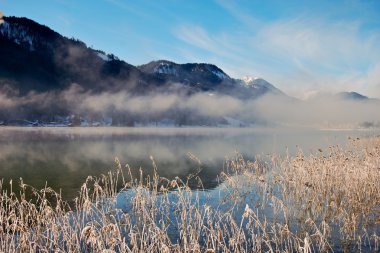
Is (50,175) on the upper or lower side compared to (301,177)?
lower

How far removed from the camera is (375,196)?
1694 centimetres

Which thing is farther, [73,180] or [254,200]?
[73,180]

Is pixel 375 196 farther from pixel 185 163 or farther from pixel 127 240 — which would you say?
pixel 185 163

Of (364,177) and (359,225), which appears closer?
(359,225)

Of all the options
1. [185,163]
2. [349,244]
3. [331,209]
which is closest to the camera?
[349,244]

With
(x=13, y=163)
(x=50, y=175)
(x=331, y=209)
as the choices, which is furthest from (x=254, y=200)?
(x=13, y=163)

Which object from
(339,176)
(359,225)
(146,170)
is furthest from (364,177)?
(146,170)

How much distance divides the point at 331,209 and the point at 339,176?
3.49m

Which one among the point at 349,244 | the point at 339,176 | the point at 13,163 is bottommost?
the point at 13,163

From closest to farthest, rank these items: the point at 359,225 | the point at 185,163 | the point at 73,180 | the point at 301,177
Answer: the point at 359,225 → the point at 301,177 → the point at 73,180 → the point at 185,163

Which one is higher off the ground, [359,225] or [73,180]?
[359,225]

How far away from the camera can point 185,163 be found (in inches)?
1662

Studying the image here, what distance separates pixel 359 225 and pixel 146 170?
81.0 ft

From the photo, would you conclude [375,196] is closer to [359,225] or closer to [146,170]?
[359,225]
